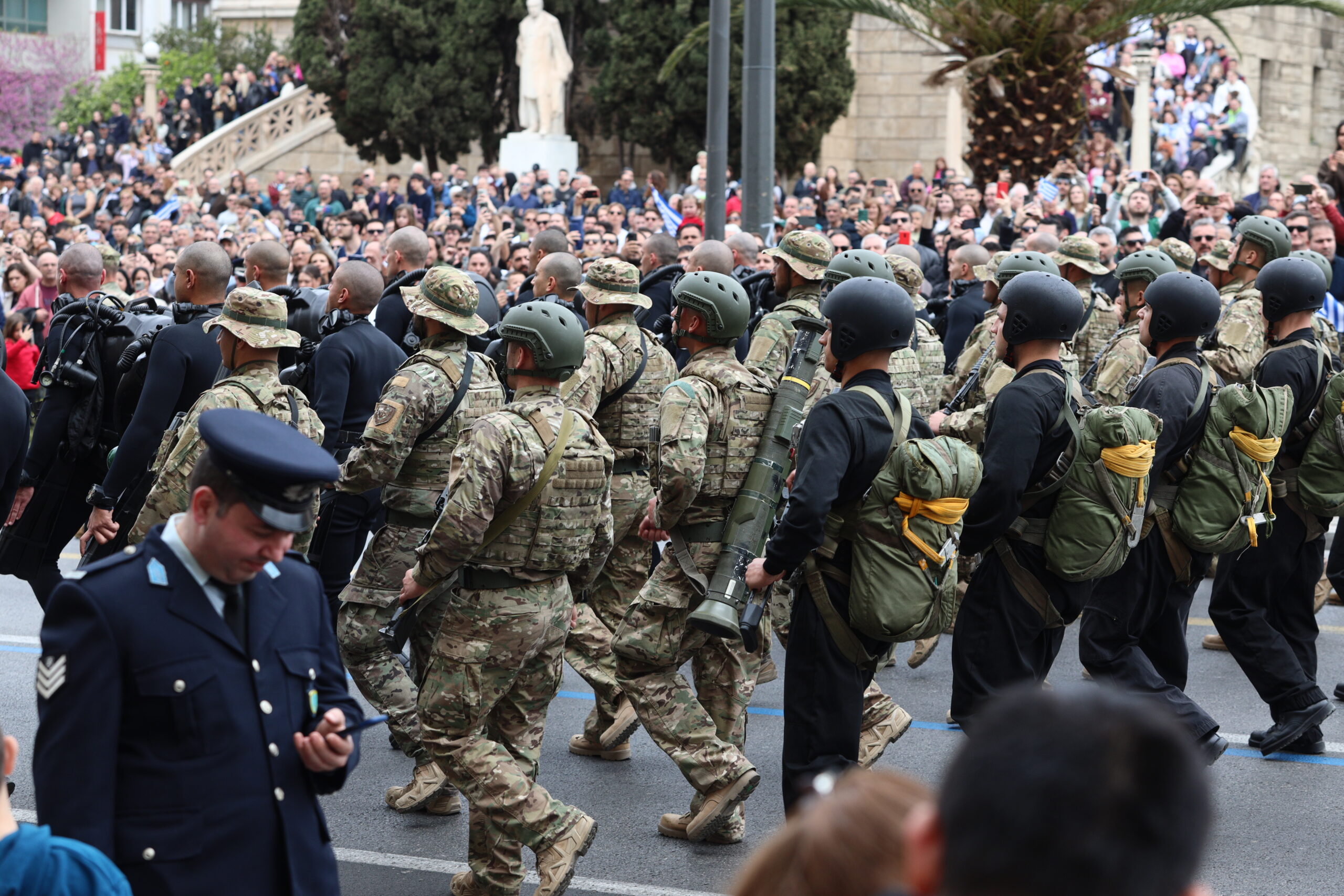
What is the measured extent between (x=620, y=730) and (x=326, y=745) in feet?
12.6

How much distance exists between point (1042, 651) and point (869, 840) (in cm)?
404

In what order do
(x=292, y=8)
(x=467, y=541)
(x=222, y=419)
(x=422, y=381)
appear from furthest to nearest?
1. (x=292, y=8)
2. (x=422, y=381)
3. (x=467, y=541)
4. (x=222, y=419)

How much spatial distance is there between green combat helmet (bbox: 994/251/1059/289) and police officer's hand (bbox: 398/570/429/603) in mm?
3943

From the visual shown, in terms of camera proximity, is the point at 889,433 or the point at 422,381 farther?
the point at 422,381

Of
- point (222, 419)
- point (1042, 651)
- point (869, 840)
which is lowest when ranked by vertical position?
point (1042, 651)

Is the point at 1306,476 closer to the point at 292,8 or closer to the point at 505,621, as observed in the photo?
the point at 505,621

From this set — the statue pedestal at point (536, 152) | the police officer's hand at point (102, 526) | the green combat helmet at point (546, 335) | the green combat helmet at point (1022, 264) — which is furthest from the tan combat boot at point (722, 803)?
the statue pedestal at point (536, 152)

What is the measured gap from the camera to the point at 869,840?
174cm

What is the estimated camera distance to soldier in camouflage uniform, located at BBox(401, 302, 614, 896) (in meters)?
4.89

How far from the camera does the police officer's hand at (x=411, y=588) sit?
16.7 ft

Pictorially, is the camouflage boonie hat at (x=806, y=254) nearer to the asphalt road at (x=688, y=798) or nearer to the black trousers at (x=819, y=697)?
the asphalt road at (x=688, y=798)

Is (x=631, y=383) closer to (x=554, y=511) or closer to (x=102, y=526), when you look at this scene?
(x=554, y=511)

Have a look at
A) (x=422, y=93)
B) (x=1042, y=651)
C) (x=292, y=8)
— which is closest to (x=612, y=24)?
(x=422, y=93)

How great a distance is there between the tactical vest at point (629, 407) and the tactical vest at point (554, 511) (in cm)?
195
